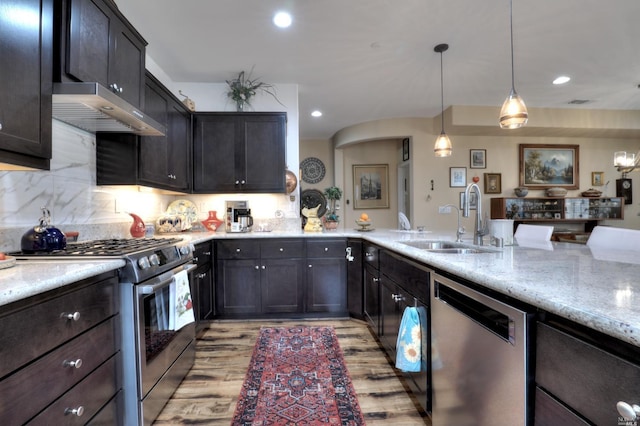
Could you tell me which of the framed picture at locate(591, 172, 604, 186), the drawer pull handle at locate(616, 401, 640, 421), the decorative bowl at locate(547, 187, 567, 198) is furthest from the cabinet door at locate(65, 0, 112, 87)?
the framed picture at locate(591, 172, 604, 186)

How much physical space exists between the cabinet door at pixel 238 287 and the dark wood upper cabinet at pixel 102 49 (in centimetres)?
165

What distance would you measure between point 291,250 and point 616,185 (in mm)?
6496

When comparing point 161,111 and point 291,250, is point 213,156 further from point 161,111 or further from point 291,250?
point 291,250

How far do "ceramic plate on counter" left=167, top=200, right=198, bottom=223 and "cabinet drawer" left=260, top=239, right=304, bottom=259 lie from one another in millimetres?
990

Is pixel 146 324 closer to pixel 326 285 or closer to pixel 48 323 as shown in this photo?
pixel 48 323

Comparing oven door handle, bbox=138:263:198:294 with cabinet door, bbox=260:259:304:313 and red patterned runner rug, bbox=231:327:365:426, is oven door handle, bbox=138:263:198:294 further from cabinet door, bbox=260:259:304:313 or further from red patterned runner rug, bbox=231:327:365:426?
cabinet door, bbox=260:259:304:313

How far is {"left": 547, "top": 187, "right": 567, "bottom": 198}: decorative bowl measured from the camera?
17.4ft

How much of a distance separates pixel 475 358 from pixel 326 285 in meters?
2.05

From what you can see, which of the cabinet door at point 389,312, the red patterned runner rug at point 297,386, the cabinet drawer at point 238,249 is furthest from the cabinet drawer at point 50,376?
the cabinet drawer at point 238,249

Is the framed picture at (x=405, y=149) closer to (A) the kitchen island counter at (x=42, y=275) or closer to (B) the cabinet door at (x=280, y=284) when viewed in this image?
(B) the cabinet door at (x=280, y=284)

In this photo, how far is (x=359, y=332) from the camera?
2.78m

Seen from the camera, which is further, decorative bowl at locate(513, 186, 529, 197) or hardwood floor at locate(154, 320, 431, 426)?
decorative bowl at locate(513, 186, 529, 197)

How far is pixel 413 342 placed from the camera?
5.23ft

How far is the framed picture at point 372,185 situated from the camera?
6.81 m
